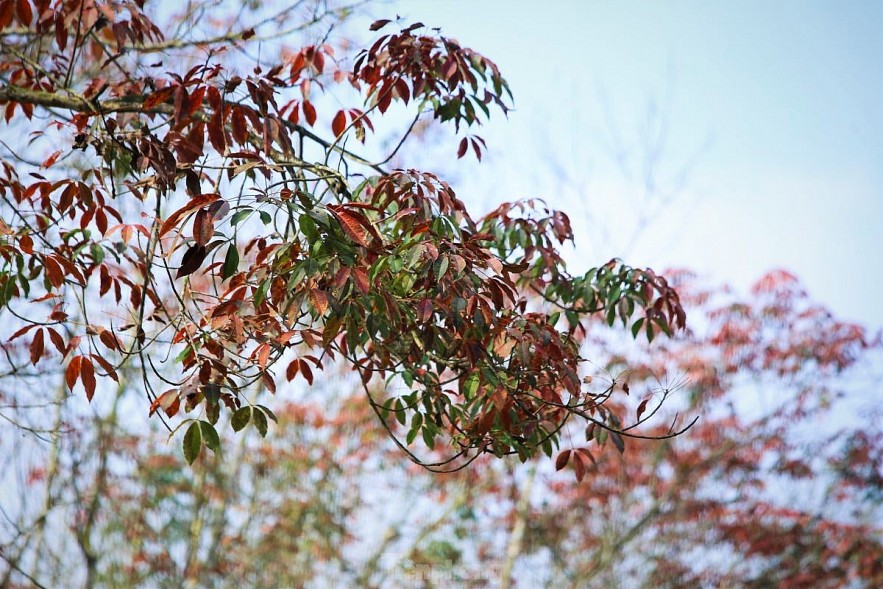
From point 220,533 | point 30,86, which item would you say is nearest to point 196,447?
point 30,86

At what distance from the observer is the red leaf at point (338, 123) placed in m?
3.11

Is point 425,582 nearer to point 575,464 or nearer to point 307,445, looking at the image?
point 307,445

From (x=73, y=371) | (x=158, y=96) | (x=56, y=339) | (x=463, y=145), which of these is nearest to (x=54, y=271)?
(x=56, y=339)

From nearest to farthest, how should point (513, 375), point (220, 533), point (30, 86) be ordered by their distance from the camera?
point (513, 375) < point (30, 86) < point (220, 533)

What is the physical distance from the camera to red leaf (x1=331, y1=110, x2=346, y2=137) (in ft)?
10.2

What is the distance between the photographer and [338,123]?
3133 millimetres

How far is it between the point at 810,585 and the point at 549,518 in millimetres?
2228

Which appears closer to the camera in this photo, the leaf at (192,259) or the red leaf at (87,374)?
the leaf at (192,259)

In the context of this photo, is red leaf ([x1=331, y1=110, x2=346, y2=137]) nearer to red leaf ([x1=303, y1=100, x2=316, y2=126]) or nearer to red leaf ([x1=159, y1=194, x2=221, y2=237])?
red leaf ([x1=303, y1=100, x2=316, y2=126])

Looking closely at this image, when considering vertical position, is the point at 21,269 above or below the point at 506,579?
below

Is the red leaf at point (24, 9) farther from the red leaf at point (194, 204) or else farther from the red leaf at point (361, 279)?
the red leaf at point (361, 279)

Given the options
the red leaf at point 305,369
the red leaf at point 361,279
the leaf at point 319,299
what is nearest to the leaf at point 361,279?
the red leaf at point 361,279

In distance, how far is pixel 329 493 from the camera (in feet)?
22.4

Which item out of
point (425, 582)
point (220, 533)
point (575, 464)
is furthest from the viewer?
point (425, 582)
